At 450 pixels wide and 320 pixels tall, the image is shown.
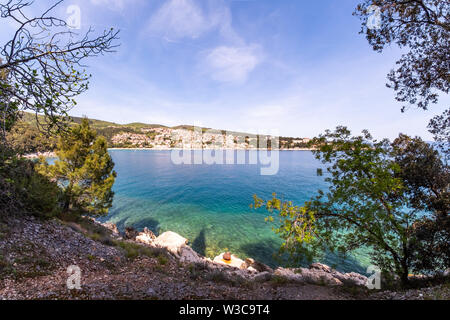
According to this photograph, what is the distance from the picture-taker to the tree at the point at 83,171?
512 inches

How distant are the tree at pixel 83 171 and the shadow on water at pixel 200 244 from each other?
971 cm

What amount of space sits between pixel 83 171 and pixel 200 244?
1346 centimetres

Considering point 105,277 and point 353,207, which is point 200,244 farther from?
point 353,207

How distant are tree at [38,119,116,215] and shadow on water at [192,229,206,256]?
382 inches

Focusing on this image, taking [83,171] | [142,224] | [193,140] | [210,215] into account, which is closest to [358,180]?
[83,171]

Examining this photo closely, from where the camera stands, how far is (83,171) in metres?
13.2

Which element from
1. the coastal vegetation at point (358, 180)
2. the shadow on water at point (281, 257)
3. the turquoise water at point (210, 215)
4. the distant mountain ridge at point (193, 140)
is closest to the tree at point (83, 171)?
the coastal vegetation at point (358, 180)

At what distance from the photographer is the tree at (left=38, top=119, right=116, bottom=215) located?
512 inches
